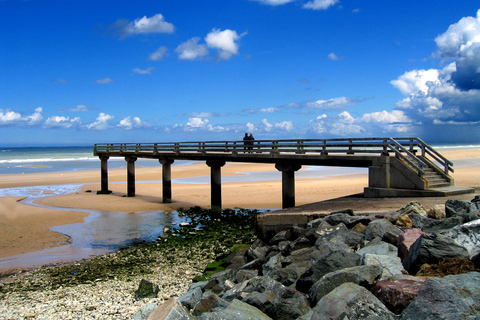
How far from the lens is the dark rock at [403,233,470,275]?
5.30 metres

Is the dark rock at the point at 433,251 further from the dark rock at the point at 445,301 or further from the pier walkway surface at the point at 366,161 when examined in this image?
the pier walkway surface at the point at 366,161

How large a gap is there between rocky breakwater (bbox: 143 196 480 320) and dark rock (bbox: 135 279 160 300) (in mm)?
1779

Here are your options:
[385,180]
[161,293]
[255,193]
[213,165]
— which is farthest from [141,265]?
[255,193]

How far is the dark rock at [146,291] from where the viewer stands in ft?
28.9

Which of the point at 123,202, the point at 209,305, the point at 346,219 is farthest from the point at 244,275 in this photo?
the point at 123,202

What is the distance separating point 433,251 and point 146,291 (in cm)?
649

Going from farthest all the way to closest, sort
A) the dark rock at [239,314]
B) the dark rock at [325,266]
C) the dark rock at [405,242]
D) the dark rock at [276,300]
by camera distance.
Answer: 1. the dark rock at [405,242]
2. the dark rock at [325,266]
3. the dark rock at [276,300]
4. the dark rock at [239,314]

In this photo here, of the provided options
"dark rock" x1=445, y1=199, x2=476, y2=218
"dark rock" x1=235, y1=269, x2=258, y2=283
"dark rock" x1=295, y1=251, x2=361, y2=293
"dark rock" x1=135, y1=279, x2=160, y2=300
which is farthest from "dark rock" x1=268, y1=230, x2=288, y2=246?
"dark rock" x1=445, y1=199, x2=476, y2=218

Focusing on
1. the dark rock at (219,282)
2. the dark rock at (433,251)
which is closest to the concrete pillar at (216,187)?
the dark rock at (219,282)

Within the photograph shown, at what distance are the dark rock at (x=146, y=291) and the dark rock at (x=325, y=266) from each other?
14.1 feet

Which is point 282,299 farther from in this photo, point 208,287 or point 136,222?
point 136,222

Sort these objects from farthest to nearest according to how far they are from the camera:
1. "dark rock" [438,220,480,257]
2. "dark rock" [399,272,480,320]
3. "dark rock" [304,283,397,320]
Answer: "dark rock" [438,220,480,257], "dark rock" [304,283,397,320], "dark rock" [399,272,480,320]

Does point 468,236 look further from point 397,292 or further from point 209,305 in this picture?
point 209,305

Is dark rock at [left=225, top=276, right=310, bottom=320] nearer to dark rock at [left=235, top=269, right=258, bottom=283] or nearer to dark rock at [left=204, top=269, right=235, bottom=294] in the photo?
dark rock at [left=204, top=269, right=235, bottom=294]
